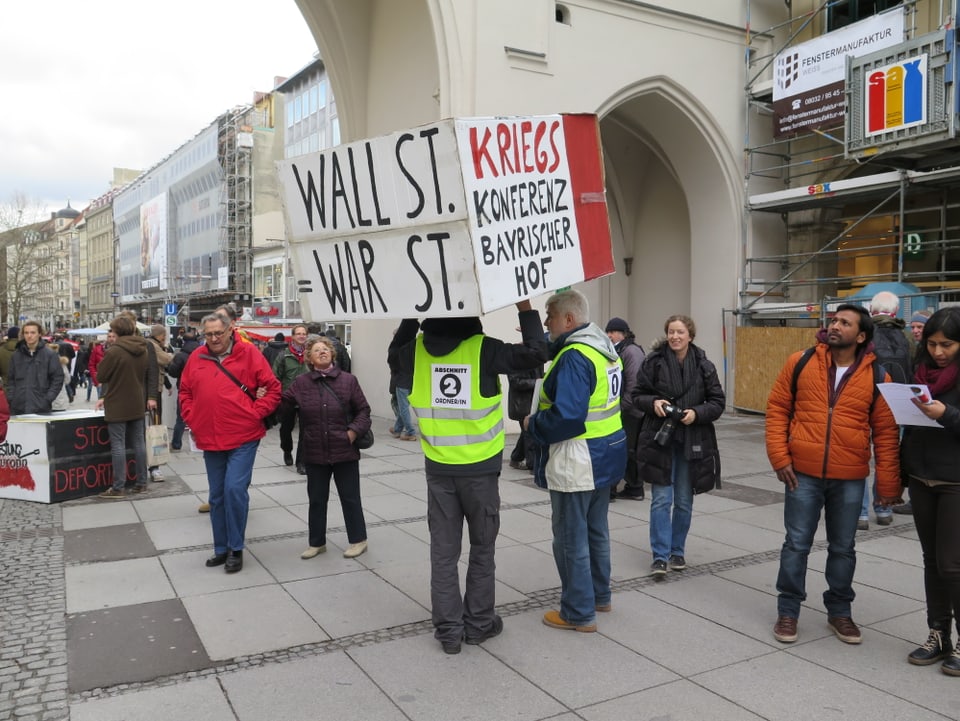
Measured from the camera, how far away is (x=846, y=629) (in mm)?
4332

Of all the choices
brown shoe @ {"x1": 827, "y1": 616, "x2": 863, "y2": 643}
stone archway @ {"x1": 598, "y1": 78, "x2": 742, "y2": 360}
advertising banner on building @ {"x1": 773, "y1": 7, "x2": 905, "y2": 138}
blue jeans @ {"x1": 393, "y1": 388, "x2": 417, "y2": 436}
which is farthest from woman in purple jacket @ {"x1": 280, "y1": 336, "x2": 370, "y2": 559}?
advertising banner on building @ {"x1": 773, "y1": 7, "x2": 905, "y2": 138}

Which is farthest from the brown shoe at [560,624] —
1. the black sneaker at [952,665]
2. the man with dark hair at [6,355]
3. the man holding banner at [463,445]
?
the man with dark hair at [6,355]

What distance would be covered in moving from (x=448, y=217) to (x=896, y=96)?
38.4 feet

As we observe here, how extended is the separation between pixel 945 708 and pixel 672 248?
56.1 ft

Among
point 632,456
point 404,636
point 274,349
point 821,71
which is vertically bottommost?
point 404,636

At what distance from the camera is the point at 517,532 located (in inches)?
264

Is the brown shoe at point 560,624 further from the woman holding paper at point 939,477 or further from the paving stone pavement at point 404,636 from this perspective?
the woman holding paper at point 939,477

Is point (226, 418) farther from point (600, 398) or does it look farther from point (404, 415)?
point (404, 415)

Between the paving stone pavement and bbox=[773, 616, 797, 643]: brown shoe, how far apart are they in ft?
0.19

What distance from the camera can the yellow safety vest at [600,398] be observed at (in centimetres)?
430

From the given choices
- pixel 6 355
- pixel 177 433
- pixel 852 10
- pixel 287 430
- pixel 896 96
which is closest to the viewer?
pixel 287 430

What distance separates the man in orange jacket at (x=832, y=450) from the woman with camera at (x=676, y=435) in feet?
3.07

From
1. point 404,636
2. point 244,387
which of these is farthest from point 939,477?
point 244,387

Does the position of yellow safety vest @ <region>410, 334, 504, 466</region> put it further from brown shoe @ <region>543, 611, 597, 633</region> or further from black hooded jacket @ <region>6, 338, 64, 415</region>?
black hooded jacket @ <region>6, 338, 64, 415</region>
